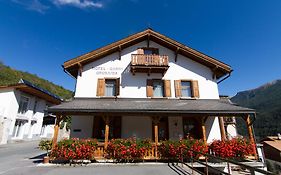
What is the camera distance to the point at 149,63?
14094 millimetres

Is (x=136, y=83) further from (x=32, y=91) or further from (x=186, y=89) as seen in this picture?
(x=32, y=91)

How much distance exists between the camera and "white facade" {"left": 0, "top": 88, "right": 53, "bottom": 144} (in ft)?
62.2

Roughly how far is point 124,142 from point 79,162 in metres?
2.84

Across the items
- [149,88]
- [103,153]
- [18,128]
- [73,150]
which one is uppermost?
[149,88]

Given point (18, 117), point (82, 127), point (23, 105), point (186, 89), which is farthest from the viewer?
point (23, 105)

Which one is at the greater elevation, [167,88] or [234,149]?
[167,88]

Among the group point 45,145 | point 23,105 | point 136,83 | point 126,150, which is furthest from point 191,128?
point 23,105

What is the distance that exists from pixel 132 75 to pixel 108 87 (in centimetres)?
228

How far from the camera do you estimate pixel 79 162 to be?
10016mm

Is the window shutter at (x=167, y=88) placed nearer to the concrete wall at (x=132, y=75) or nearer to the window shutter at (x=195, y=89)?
the concrete wall at (x=132, y=75)

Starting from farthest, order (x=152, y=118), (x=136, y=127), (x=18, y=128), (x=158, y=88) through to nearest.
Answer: (x=18, y=128), (x=158, y=88), (x=136, y=127), (x=152, y=118)

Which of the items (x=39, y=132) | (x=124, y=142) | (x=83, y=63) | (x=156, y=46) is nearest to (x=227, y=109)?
(x=124, y=142)

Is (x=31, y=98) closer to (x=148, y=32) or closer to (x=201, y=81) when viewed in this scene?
(x=148, y=32)

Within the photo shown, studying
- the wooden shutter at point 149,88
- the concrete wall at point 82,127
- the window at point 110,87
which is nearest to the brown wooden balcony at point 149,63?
the wooden shutter at point 149,88
